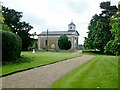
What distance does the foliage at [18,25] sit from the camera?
77.5m

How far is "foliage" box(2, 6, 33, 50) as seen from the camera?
254ft

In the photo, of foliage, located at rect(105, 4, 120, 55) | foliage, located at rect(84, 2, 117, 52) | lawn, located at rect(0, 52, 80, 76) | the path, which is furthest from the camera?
foliage, located at rect(84, 2, 117, 52)

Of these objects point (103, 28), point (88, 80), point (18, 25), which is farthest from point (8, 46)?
point (18, 25)

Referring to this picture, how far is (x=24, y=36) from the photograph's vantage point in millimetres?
77812

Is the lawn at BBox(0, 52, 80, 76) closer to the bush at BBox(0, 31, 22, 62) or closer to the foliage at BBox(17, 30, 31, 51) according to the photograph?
the bush at BBox(0, 31, 22, 62)

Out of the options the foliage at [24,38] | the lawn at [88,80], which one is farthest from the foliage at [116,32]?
the foliage at [24,38]

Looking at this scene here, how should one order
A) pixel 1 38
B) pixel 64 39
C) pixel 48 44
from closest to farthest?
pixel 1 38, pixel 64 39, pixel 48 44

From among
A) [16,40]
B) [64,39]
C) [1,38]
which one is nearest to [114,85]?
[1,38]

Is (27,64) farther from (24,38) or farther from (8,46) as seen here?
(24,38)

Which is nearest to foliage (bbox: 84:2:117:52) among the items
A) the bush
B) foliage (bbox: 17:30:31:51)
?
foliage (bbox: 17:30:31:51)

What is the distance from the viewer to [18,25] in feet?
264

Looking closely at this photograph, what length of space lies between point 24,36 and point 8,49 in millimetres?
50500

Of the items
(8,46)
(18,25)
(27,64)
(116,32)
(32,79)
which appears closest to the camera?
(32,79)

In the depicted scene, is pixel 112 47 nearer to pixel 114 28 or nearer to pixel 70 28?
pixel 114 28
